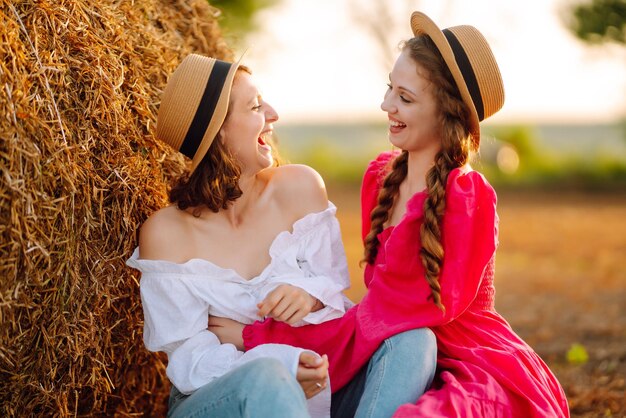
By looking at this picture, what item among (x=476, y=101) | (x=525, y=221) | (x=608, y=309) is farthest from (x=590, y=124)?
(x=476, y=101)

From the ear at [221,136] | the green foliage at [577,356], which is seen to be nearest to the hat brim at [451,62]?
the ear at [221,136]

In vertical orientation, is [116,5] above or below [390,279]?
above

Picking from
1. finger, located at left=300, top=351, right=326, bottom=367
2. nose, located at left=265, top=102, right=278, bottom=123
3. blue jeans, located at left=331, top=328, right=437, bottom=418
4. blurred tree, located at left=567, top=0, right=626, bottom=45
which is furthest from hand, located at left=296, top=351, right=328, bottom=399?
blurred tree, located at left=567, top=0, right=626, bottom=45

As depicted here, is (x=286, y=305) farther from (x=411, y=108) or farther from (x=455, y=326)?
(x=411, y=108)

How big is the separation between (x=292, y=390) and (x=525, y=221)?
10.0 metres

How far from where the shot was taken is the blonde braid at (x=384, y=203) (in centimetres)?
331

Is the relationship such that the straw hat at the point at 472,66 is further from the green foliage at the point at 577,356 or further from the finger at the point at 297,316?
the green foliage at the point at 577,356

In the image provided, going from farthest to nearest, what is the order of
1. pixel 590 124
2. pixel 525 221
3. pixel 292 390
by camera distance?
1. pixel 590 124
2. pixel 525 221
3. pixel 292 390

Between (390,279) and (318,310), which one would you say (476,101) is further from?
(318,310)

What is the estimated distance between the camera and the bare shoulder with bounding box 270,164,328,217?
10.8 feet

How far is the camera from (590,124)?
4112 centimetres

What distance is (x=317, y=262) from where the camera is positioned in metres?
3.20

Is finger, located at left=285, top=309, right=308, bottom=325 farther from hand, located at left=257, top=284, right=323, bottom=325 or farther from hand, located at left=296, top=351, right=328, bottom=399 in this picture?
hand, located at left=296, top=351, right=328, bottom=399

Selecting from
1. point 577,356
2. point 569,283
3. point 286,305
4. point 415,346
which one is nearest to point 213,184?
point 286,305
